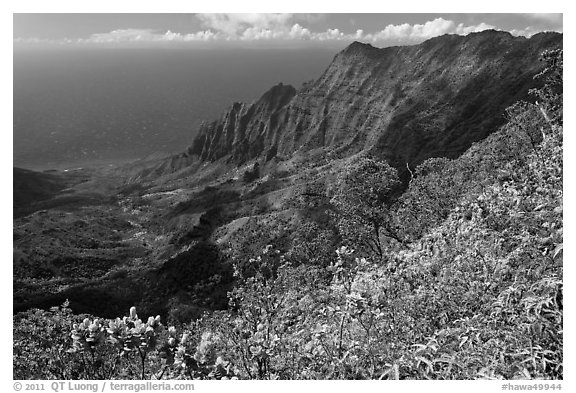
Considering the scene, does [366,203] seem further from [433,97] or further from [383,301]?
[433,97]

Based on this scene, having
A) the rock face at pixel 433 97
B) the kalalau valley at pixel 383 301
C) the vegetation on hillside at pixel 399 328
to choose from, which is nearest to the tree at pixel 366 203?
the kalalau valley at pixel 383 301

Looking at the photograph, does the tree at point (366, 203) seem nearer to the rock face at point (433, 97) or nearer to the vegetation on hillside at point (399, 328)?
the vegetation on hillside at point (399, 328)

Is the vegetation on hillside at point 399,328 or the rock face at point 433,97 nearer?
the vegetation on hillside at point 399,328

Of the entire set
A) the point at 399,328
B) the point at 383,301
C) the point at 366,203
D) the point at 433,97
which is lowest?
the point at 366,203

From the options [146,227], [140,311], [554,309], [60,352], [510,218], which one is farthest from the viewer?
[146,227]

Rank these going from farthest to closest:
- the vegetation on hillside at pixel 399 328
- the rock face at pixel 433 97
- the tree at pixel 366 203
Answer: the rock face at pixel 433 97
the tree at pixel 366 203
the vegetation on hillside at pixel 399 328

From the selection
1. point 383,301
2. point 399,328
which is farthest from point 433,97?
point 399,328

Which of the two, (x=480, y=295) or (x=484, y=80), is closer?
(x=480, y=295)

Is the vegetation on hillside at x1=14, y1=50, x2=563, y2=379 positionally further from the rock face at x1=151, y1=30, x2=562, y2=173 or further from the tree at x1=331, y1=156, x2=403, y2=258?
the rock face at x1=151, y1=30, x2=562, y2=173

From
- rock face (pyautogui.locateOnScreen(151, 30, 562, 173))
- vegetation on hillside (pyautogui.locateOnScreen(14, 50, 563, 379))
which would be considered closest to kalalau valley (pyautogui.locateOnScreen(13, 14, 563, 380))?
vegetation on hillside (pyautogui.locateOnScreen(14, 50, 563, 379))
